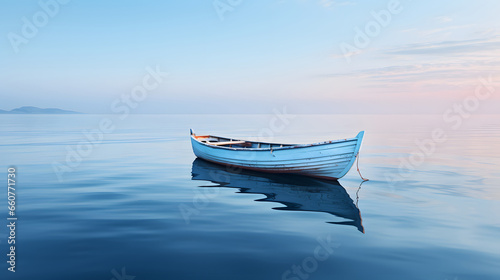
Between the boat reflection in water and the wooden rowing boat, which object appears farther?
the wooden rowing boat

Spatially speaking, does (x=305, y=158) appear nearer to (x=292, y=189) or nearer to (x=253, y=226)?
(x=292, y=189)

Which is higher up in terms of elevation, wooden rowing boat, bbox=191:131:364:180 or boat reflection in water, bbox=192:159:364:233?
wooden rowing boat, bbox=191:131:364:180

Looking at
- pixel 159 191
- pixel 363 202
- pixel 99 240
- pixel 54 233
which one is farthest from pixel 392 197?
pixel 54 233

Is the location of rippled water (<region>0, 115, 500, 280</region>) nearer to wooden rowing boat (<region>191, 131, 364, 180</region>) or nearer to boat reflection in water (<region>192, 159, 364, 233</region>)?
boat reflection in water (<region>192, 159, 364, 233</region>)

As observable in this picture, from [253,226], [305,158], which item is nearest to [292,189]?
[305,158]

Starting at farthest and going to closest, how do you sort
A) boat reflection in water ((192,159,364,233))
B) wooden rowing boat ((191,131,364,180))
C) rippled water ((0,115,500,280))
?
wooden rowing boat ((191,131,364,180)) < boat reflection in water ((192,159,364,233)) < rippled water ((0,115,500,280))

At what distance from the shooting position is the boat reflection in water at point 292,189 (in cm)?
1240

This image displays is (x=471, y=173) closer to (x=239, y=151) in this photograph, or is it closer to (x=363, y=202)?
(x=363, y=202)

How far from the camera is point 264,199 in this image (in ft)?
45.5

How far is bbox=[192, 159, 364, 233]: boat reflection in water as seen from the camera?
12.4 metres

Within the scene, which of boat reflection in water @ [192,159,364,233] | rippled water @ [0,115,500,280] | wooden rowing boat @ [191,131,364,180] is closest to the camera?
rippled water @ [0,115,500,280]

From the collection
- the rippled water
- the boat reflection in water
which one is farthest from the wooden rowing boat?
the rippled water

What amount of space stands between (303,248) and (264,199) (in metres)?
5.60

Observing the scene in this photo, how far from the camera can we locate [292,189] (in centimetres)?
1576
